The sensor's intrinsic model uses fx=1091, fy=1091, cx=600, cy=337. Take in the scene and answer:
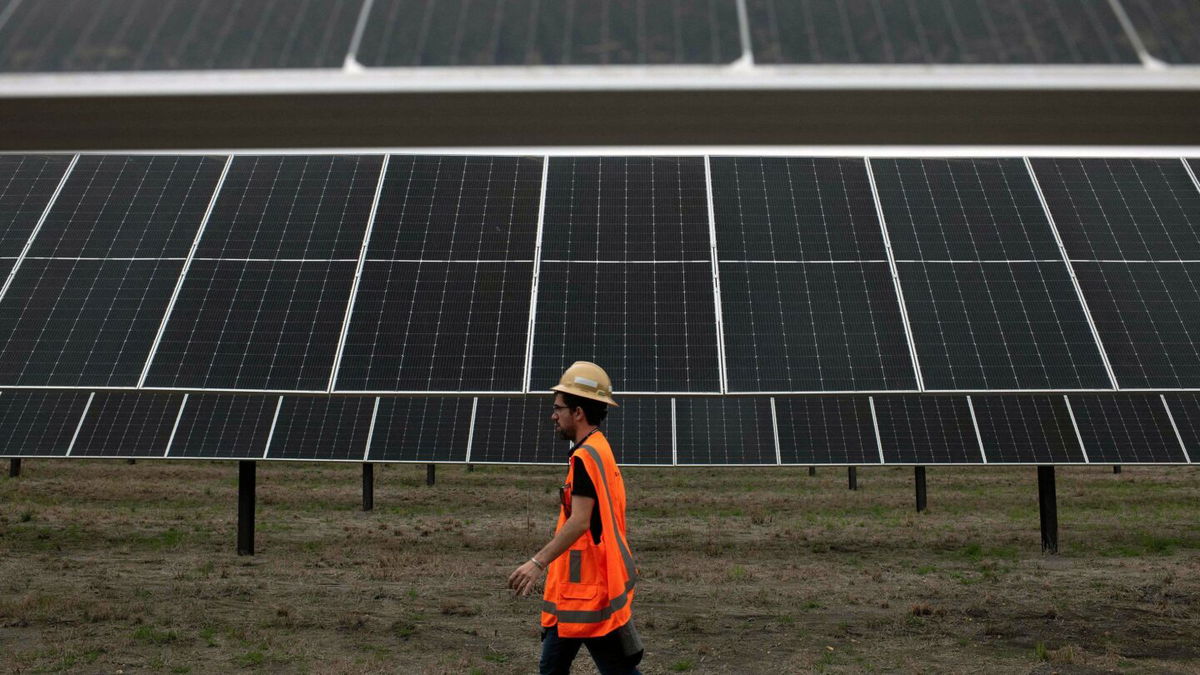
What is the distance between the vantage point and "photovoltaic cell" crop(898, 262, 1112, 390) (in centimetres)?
1312

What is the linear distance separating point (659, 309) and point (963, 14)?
389 inches

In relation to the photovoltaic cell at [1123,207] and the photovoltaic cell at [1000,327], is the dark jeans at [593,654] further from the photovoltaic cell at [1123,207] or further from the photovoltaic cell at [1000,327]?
the photovoltaic cell at [1123,207]

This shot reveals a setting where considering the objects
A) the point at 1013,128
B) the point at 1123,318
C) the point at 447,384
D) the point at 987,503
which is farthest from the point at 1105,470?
the point at 1013,128

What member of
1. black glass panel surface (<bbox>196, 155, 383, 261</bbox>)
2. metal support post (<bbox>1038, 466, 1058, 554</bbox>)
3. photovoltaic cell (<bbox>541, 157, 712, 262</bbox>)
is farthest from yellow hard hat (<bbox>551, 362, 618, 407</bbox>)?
metal support post (<bbox>1038, 466, 1058, 554</bbox>)

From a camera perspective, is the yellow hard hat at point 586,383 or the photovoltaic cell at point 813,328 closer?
the yellow hard hat at point 586,383

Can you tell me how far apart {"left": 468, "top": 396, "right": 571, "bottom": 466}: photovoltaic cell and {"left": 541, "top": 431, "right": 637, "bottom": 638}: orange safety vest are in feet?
26.6

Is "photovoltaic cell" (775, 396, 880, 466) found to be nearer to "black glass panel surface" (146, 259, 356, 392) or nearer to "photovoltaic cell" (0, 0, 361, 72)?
"black glass panel surface" (146, 259, 356, 392)

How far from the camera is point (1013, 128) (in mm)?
4441

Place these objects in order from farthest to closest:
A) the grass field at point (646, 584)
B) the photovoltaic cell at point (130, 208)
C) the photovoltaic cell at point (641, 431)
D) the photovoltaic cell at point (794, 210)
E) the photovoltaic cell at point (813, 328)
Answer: the photovoltaic cell at point (130, 208), the photovoltaic cell at point (794, 210), the photovoltaic cell at point (641, 431), the photovoltaic cell at point (813, 328), the grass field at point (646, 584)

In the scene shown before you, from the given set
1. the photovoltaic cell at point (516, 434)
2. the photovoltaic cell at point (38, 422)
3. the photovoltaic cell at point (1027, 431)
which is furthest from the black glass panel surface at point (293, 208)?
the photovoltaic cell at point (1027, 431)

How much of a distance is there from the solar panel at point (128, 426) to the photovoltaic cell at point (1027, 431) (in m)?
11.8

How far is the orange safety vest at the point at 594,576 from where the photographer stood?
5.54 meters

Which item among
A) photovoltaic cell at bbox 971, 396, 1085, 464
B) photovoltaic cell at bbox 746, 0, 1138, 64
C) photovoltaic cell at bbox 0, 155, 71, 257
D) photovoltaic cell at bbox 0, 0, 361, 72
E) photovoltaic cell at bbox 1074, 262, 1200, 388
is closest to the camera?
photovoltaic cell at bbox 746, 0, 1138, 64

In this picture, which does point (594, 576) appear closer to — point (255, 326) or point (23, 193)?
point (255, 326)
